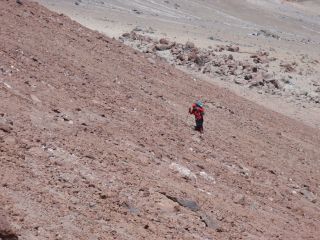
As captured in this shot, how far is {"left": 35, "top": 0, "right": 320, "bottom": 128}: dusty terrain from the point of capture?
71.5ft

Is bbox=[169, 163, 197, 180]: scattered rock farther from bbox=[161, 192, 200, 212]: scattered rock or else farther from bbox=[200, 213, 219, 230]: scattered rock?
bbox=[200, 213, 219, 230]: scattered rock

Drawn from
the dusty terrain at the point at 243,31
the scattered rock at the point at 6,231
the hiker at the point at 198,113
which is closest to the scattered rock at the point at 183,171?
the hiker at the point at 198,113

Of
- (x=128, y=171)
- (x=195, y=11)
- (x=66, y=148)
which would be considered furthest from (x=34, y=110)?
(x=195, y=11)

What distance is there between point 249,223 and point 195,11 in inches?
1718

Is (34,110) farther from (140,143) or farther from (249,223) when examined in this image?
Answer: (249,223)

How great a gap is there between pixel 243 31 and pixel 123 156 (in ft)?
122

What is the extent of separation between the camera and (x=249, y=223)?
8031mm

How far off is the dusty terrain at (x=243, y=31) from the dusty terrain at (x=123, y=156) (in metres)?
7.32

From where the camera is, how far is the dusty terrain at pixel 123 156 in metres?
6.49

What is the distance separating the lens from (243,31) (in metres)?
44.1

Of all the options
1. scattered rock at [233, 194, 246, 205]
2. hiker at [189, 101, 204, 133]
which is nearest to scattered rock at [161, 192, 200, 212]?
scattered rock at [233, 194, 246, 205]

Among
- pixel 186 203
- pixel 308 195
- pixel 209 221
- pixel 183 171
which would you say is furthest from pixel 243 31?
pixel 209 221

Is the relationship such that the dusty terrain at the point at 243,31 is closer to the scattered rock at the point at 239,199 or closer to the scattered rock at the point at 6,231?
the scattered rock at the point at 239,199

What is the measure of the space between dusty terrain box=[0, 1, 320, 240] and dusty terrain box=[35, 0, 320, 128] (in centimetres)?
732
